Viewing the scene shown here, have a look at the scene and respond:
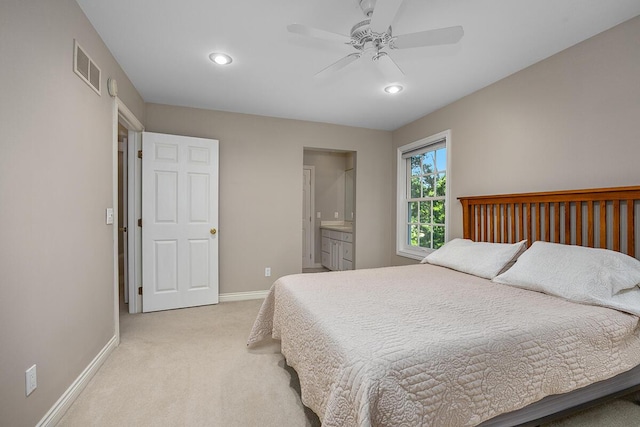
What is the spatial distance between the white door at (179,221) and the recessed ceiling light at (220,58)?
116cm

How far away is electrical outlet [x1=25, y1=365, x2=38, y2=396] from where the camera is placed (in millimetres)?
1273

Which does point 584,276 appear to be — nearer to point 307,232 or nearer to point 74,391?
point 74,391

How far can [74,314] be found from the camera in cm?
171

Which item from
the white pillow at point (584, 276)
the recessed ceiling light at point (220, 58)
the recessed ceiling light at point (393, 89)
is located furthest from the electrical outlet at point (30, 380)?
the recessed ceiling light at point (393, 89)

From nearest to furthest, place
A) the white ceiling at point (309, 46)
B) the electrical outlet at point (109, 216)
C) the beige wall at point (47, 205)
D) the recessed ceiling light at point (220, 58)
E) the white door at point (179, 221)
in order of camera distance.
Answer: the beige wall at point (47, 205) < the white ceiling at point (309, 46) < the electrical outlet at point (109, 216) < the recessed ceiling light at point (220, 58) < the white door at point (179, 221)

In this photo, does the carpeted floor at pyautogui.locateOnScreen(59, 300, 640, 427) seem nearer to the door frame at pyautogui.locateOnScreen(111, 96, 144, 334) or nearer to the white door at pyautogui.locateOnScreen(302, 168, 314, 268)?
the door frame at pyautogui.locateOnScreen(111, 96, 144, 334)

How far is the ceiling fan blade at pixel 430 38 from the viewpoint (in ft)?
5.11

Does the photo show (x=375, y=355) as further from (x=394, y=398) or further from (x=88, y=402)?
(x=88, y=402)

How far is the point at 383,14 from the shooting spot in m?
1.47

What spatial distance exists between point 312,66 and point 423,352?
235cm

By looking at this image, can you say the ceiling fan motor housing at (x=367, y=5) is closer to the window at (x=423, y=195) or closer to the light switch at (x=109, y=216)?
the window at (x=423, y=195)

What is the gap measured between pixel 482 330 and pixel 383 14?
1.60 m

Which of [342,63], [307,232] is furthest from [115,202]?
[307,232]

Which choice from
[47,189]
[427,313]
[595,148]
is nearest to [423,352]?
[427,313]
